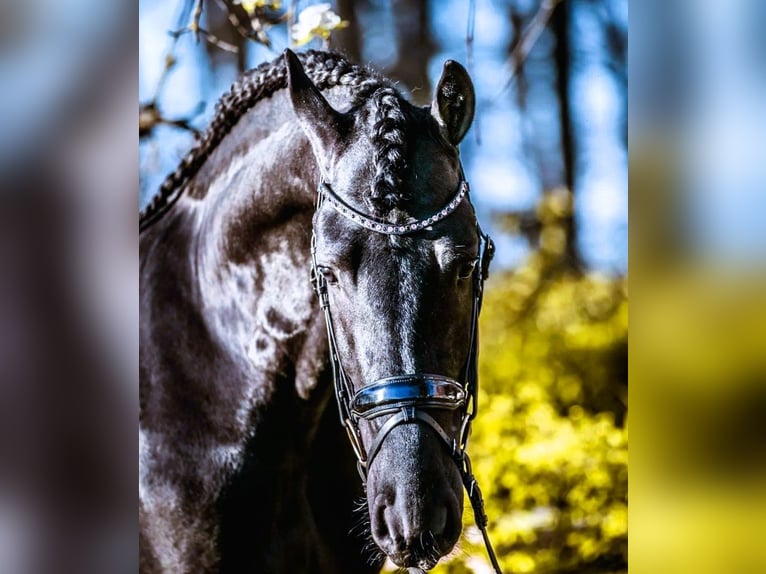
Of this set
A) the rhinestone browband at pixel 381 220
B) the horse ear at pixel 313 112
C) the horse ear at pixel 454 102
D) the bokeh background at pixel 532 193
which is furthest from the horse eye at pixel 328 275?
the bokeh background at pixel 532 193

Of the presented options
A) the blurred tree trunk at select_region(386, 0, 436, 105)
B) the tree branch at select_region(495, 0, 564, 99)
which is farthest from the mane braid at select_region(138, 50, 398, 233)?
the tree branch at select_region(495, 0, 564, 99)

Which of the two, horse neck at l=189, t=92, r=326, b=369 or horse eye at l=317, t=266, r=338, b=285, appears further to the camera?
horse neck at l=189, t=92, r=326, b=369

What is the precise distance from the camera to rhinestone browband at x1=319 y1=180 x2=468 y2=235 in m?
1.58

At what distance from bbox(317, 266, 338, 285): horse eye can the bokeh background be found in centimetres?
A: 84

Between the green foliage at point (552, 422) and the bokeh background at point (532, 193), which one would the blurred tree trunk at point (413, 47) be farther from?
the green foliage at point (552, 422)

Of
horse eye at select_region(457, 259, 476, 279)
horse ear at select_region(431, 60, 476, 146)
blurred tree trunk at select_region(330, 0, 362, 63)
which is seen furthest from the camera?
blurred tree trunk at select_region(330, 0, 362, 63)

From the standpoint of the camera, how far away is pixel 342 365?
1687mm

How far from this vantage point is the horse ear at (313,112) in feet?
5.69

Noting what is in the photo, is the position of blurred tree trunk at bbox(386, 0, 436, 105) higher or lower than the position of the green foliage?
higher

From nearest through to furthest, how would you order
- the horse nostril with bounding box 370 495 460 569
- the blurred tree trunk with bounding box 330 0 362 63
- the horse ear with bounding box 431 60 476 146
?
the horse nostril with bounding box 370 495 460 569 < the horse ear with bounding box 431 60 476 146 < the blurred tree trunk with bounding box 330 0 362 63

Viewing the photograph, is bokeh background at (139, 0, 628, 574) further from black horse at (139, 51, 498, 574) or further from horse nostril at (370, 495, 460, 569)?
horse nostril at (370, 495, 460, 569)

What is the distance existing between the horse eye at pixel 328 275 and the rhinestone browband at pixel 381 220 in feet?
0.39
